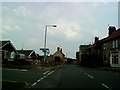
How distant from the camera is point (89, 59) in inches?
2328

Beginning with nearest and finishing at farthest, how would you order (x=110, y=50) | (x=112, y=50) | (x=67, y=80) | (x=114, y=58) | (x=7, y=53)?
1. (x=67, y=80)
2. (x=7, y=53)
3. (x=114, y=58)
4. (x=112, y=50)
5. (x=110, y=50)

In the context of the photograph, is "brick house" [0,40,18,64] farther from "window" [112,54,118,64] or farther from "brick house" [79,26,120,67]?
"window" [112,54,118,64]

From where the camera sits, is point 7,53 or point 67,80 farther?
point 7,53

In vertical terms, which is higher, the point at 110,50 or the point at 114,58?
the point at 110,50

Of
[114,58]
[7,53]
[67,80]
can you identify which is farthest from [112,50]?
[67,80]

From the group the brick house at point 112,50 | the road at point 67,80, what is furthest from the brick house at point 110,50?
the road at point 67,80

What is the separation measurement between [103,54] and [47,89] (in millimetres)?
50612

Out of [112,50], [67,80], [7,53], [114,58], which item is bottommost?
[67,80]

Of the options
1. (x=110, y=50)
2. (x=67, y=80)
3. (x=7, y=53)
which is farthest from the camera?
(x=110, y=50)

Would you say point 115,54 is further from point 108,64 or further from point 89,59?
point 89,59

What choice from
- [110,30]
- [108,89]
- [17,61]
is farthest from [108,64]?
[108,89]

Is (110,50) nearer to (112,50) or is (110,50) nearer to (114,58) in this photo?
(112,50)

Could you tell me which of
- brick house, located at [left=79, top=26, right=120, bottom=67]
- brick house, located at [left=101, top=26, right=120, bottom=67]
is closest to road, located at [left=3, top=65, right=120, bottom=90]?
brick house, located at [left=101, top=26, right=120, bottom=67]

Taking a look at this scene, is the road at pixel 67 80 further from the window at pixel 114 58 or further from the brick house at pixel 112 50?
the window at pixel 114 58
